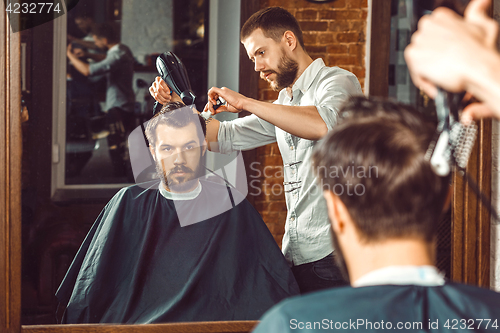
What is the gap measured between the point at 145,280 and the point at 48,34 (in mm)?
1172

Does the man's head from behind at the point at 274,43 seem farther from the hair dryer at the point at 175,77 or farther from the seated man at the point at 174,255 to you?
the seated man at the point at 174,255

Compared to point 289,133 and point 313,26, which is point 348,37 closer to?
point 313,26

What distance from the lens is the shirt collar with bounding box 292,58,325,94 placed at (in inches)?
76.7

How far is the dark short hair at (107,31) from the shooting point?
1.90 meters

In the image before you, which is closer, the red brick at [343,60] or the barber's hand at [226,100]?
the barber's hand at [226,100]

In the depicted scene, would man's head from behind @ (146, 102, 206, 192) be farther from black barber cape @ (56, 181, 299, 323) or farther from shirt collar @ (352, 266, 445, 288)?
shirt collar @ (352, 266, 445, 288)

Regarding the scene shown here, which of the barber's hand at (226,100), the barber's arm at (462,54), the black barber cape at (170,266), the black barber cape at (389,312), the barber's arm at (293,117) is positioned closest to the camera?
the barber's arm at (462,54)

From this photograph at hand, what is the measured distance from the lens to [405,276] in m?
0.90

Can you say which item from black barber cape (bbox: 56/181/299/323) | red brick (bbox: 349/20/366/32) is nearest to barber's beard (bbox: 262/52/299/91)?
red brick (bbox: 349/20/366/32)

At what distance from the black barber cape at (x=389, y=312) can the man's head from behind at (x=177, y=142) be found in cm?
118

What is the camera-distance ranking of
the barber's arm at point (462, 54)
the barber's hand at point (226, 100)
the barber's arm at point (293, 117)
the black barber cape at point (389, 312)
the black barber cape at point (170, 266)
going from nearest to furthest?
the barber's arm at point (462, 54)
the black barber cape at point (389, 312)
the barber's arm at point (293, 117)
the barber's hand at point (226, 100)
the black barber cape at point (170, 266)

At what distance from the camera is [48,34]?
1.88 m

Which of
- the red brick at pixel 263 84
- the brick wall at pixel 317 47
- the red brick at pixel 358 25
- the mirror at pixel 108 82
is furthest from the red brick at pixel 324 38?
the mirror at pixel 108 82

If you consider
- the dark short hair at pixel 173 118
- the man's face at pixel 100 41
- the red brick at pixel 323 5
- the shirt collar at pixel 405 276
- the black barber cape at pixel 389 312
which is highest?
the red brick at pixel 323 5
